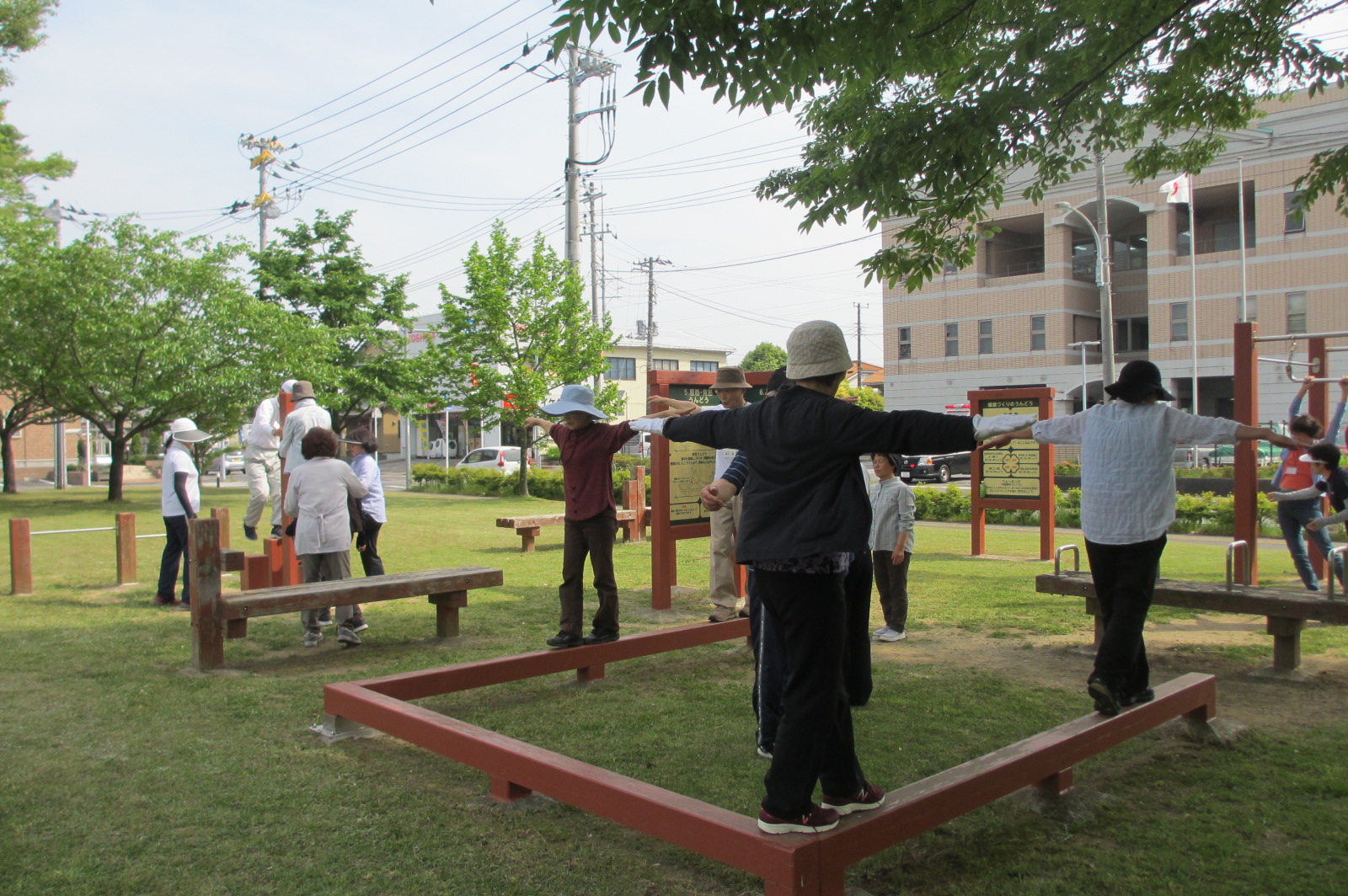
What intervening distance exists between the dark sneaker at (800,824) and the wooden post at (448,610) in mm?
5072

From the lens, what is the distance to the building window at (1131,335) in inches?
1657

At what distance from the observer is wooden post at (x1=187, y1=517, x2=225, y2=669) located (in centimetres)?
679

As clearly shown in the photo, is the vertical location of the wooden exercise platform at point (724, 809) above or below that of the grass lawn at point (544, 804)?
above

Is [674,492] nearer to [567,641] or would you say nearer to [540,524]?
[567,641]

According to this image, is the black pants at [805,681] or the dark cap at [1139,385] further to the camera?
the dark cap at [1139,385]

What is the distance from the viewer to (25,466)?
4894 cm

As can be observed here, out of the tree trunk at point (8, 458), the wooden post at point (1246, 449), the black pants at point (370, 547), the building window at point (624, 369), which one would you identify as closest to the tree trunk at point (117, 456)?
the tree trunk at point (8, 458)

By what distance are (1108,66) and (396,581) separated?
613 centimetres

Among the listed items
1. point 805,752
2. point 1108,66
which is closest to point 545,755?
point 805,752

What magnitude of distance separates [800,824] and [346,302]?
3423 centimetres

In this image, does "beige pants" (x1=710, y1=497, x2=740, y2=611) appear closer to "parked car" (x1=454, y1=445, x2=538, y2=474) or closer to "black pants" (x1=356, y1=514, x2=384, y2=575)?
"black pants" (x1=356, y1=514, x2=384, y2=575)

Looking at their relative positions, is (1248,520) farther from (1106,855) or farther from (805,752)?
(805,752)

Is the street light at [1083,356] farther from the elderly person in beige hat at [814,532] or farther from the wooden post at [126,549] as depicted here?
the elderly person in beige hat at [814,532]

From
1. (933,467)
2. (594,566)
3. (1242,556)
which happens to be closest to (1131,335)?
(933,467)
